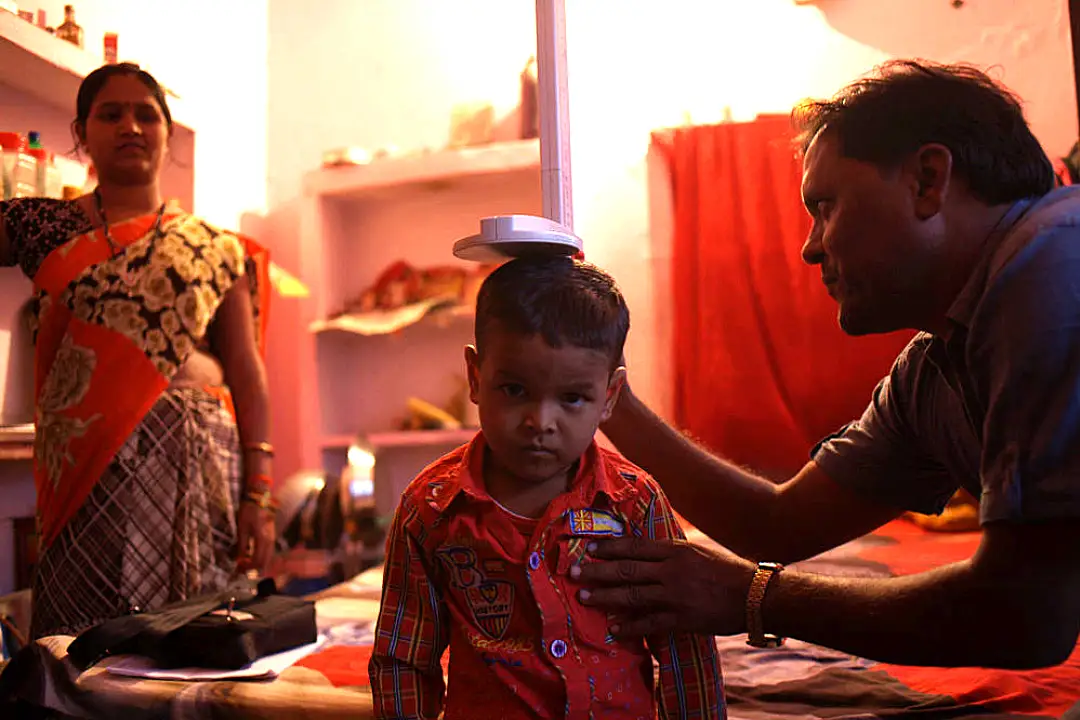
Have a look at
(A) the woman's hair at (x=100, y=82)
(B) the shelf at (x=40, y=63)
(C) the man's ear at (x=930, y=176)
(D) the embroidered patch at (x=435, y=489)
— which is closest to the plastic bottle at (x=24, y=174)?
(B) the shelf at (x=40, y=63)

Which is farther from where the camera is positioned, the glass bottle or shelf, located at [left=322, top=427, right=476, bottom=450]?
shelf, located at [left=322, top=427, right=476, bottom=450]

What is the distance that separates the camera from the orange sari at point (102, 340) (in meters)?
1.66

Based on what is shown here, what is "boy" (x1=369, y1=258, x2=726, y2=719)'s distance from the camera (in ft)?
3.00

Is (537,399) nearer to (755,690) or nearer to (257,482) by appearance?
(755,690)

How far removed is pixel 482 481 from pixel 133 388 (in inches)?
39.6

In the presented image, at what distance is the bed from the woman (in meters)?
0.26

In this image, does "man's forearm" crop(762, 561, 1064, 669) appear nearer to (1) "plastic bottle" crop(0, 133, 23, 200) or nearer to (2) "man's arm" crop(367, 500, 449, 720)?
(2) "man's arm" crop(367, 500, 449, 720)

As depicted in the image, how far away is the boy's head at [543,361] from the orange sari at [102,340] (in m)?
1.01

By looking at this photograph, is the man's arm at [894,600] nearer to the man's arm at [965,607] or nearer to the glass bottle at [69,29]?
the man's arm at [965,607]

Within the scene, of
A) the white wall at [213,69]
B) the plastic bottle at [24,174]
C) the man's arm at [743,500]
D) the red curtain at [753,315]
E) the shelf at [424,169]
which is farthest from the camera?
the shelf at [424,169]

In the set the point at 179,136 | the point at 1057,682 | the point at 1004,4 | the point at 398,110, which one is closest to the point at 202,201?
the point at 179,136

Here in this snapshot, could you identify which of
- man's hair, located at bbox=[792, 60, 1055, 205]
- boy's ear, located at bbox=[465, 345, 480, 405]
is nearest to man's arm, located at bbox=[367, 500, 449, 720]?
boy's ear, located at bbox=[465, 345, 480, 405]

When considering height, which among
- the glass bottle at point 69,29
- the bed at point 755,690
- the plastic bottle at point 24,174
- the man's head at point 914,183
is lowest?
the bed at point 755,690

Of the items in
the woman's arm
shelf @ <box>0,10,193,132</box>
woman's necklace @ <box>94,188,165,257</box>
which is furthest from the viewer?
shelf @ <box>0,10,193,132</box>
